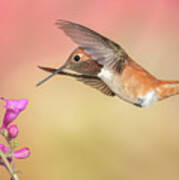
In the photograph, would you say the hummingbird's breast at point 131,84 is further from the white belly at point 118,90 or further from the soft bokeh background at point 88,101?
the soft bokeh background at point 88,101

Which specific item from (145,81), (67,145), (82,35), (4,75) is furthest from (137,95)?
(4,75)

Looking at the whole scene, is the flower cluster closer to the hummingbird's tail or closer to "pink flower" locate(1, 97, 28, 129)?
"pink flower" locate(1, 97, 28, 129)

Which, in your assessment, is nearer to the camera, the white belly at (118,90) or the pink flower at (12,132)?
the pink flower at (12,132)

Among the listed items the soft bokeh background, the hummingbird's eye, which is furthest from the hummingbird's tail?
the soft bokeh background

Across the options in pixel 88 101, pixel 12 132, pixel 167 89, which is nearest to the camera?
pixel 12 132

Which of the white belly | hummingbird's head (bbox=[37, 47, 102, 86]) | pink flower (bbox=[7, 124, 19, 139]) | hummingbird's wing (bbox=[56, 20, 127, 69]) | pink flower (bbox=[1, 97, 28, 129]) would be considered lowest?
pink flower (bbox=[7, 124, 19, 139])

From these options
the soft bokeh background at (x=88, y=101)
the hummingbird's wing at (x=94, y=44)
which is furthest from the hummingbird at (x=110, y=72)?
the soft bokeh background at (x=88, y=101)

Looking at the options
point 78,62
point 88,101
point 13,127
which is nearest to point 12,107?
point 13,127

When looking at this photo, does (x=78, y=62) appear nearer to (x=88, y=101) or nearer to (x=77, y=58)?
(x=77, y=58)
